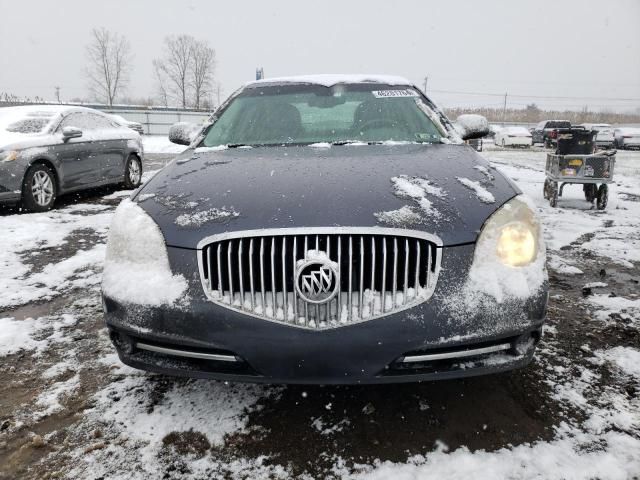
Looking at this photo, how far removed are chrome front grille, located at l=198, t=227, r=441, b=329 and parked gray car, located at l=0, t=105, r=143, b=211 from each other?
5.74 metres

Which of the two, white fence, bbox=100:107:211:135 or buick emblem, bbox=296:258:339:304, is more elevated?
white fence, bbox=100:107:211:135

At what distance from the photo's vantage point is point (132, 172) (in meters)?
9.05

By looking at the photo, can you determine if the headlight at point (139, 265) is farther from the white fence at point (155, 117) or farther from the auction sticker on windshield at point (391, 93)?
the white fence at point (155, 117)

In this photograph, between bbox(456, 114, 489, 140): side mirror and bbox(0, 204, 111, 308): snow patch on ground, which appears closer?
bbox(456, 114, 489, 140): side mirror

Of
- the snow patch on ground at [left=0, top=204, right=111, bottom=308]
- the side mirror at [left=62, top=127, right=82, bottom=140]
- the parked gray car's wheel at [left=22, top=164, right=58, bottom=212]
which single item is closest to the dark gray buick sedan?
the snow patch on ground at [left=0, top=204, right=111, bottom=308]

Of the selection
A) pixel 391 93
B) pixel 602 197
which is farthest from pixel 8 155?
pixel 602 197

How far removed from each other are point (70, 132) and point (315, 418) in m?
6.56

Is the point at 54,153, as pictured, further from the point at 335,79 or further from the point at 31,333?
the point at 335,79

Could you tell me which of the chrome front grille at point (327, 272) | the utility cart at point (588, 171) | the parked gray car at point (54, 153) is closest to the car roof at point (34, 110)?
the parked gray car at point (54, 153)

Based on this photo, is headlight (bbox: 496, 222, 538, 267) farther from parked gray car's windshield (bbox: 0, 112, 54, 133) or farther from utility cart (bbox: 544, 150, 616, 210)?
parked gray car's windshield (bbox: 0, 112, 54, 133)

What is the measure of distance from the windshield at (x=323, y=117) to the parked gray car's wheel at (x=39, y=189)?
173 inches

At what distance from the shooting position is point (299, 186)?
6.82 ft

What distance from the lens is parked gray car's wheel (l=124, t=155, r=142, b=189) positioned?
29.0ft

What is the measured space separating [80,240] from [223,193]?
390cm
